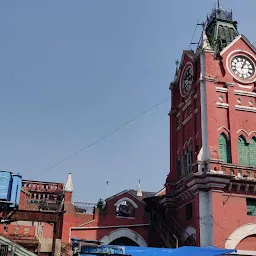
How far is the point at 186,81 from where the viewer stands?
35781mm

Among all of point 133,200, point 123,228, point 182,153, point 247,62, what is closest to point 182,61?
point 247,62

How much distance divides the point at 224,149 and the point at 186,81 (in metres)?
7.33

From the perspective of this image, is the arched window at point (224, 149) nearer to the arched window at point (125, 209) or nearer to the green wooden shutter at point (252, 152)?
the green wooden shutter at point (252, 152)

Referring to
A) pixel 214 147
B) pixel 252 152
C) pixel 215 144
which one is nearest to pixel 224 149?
pixel 215 144

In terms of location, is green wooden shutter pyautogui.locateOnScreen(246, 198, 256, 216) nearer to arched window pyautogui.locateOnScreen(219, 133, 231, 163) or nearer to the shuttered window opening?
the shuttered window opening

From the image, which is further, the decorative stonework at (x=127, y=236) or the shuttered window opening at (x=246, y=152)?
the decorative stonework at (x=127, y=236)

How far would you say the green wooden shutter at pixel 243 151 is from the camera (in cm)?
3106

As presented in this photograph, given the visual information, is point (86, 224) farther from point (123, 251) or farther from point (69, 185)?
point (123, 251)

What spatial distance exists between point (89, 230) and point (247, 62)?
56.4 feet

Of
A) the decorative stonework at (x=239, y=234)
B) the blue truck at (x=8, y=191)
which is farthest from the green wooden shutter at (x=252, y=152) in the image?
the blue truck at (x=8, y=191)

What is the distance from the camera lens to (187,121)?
34250 mm

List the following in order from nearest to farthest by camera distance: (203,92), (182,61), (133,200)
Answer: (203,92), (133,200), (182,61)

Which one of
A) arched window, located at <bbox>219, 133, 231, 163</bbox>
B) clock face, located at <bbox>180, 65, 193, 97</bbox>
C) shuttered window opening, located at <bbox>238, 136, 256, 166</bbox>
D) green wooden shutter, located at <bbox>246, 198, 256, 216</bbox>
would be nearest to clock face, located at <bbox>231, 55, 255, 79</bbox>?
Answer: clock face, located at <bbox>180, 65, 193, 97</bbox>

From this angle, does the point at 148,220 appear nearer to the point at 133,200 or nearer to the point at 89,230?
the point at 133,200
